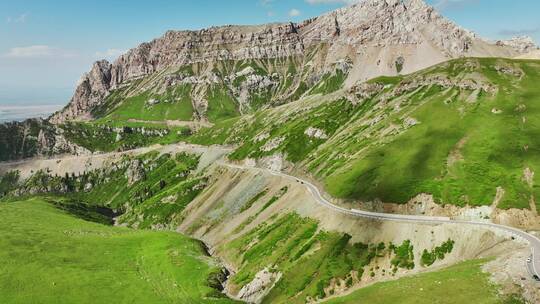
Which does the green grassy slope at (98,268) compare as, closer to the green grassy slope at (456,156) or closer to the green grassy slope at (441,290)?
the green grassy slope at (441,290)

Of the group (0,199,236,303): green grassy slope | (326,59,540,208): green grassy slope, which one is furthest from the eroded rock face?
(326,59,540,208): green grassy slope

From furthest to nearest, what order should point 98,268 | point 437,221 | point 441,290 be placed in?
point 98,268 < point 437,221 < point 441,290

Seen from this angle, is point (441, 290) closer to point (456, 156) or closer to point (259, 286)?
point (259, 286)

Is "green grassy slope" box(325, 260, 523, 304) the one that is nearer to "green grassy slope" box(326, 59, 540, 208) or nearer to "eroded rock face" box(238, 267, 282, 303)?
"eroded rock face" box(238, 267, 282, 303)

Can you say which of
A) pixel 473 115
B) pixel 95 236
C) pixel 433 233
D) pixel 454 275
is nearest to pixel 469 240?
pixel 433 233

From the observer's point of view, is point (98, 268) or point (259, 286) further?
point (98, 268)

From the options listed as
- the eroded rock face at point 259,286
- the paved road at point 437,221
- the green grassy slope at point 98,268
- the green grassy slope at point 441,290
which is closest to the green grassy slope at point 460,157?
the paved road at point 437,221

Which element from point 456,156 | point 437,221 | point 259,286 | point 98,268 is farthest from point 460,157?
point 98,268
